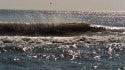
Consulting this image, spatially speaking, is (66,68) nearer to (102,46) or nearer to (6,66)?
(6,66)

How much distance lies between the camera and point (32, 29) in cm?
6353

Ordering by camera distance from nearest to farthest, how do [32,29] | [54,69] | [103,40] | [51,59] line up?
[54,69] < [51,59] < [103,40] < [32,29]

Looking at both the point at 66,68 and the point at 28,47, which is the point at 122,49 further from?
the point at 66,68

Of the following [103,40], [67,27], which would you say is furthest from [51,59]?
[67,27]

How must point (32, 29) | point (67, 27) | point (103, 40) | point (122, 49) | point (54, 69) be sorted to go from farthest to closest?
point (67, 27) < point (32, 29) < point (103, 40) < point (122, 49) < point (54, 69)

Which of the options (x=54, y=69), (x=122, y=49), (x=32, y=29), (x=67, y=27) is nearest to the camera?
(x=54, y=69)

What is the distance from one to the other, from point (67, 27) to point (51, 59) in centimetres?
3405

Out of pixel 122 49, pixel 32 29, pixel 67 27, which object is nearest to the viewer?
pixel 122 49

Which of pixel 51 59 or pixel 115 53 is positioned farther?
pixel 115 53

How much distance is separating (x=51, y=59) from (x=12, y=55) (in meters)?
3.41

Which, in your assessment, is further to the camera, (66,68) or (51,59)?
(51,59)

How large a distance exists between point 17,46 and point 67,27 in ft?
90.5

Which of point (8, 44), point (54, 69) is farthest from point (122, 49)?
point (54, 69)

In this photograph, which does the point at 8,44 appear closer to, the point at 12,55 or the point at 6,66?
the point at 12,55
